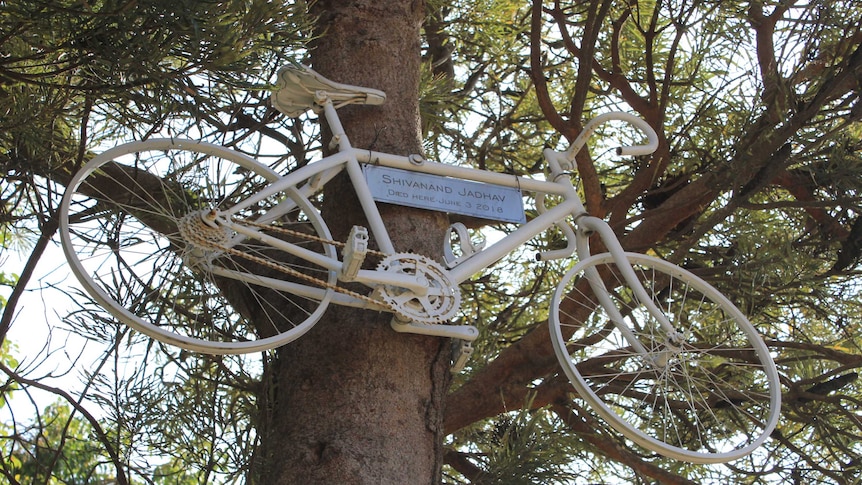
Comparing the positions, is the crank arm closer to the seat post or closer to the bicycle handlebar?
the seat post

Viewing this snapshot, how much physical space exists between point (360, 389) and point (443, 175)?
0.57 meters

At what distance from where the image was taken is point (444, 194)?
8.21ft

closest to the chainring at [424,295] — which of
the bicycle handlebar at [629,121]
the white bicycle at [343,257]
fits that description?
the white bicycle at [343,257]

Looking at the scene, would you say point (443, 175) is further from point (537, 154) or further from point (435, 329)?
point (537, 154)

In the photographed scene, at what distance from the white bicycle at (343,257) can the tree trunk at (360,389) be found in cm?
6

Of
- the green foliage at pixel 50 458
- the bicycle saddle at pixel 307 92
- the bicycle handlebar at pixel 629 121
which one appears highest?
the bicycle handlebar at pixel 629 121

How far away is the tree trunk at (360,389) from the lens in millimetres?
2125

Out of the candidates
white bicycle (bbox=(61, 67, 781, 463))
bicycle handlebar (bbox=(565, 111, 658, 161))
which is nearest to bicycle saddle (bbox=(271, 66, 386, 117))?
white bicycle (bbox=(61, 67, 781, 463))

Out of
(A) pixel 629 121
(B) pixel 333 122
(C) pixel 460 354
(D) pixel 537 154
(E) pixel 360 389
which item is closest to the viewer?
(E) pixel 360 389

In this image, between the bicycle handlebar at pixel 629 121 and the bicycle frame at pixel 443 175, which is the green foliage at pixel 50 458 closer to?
the bicycle frame at pixel 443 175

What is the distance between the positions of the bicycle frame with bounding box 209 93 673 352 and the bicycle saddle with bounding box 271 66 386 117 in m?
0.03

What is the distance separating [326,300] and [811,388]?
1.51 metres

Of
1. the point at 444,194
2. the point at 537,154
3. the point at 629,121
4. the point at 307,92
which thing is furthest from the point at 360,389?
the point at 537,154

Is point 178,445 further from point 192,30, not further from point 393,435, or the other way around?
point 192,30
